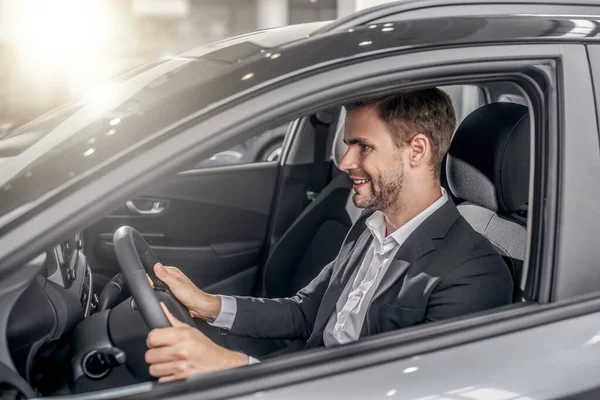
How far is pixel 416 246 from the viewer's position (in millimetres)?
1718

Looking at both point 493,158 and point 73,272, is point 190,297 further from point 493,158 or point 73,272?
point 493,158

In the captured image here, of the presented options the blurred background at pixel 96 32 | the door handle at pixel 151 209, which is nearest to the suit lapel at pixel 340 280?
the door handle at pixel 151 209

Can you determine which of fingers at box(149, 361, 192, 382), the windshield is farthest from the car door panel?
fingers at box(149, 361, 192, 382)

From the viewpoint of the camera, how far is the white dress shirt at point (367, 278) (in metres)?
1.78

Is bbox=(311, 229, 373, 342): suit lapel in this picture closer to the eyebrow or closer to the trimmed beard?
the trimmed beard

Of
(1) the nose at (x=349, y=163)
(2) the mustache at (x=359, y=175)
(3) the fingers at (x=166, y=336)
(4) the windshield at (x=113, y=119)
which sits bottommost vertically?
(3) the fingers at (x=166, y=336)

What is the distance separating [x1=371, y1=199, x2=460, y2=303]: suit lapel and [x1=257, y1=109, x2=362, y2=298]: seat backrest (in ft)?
3.33

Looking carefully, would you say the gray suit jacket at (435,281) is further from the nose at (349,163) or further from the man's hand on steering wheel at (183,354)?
the man's hand on steering wheel at (183,354)

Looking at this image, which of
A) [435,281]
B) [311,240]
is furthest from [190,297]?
[311,240]

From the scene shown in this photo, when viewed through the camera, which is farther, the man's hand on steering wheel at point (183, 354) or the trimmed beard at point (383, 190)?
the trimmed beard at point (383, 190)

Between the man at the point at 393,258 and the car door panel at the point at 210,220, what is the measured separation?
1.13m

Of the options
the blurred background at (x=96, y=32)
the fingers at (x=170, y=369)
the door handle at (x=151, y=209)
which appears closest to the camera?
the fingers at (x=170, y=369)

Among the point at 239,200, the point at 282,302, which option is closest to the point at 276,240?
the point at 239,200

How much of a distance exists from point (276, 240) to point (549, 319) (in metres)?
1.94
